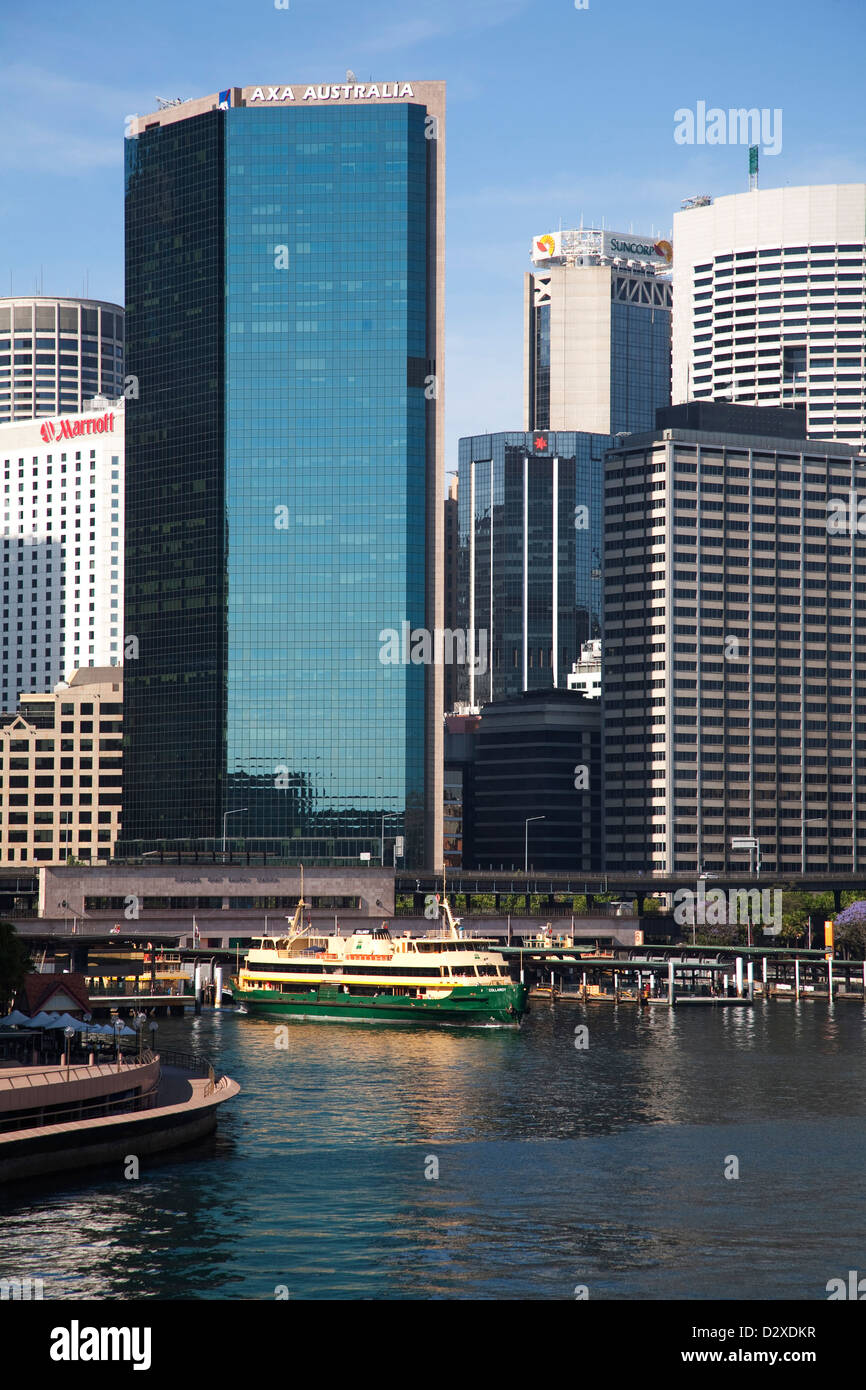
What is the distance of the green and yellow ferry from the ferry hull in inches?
3.5

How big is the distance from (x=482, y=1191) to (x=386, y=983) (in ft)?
284

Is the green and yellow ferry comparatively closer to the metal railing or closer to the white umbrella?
the metal railing

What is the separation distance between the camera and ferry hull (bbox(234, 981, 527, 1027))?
160 metres

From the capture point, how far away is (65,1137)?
81.6 meters

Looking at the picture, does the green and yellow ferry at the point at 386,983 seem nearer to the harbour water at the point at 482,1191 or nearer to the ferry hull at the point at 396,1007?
the ferry hull at the point at 396,1007

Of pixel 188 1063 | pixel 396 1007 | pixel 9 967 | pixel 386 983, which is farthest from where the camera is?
pixel 386 983

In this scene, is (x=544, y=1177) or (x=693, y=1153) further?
(x=693, y=1153)

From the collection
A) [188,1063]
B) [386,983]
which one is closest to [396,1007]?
[386,983]

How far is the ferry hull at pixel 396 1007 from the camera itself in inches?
6299

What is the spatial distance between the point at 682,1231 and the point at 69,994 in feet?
225

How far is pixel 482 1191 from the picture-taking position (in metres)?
80.0

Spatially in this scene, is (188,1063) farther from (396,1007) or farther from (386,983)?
(386,983)
